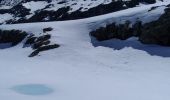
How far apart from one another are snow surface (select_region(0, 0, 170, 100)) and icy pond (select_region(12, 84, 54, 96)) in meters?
0.34

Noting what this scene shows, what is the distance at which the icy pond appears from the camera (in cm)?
2036

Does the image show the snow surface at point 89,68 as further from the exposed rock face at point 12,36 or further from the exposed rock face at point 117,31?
the exposed rock face at point 12,36

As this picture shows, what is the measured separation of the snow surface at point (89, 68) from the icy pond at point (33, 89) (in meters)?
0.34

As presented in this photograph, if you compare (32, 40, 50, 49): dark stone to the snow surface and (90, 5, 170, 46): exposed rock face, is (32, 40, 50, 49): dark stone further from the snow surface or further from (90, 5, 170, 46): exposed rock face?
(90, 5, 170, 46): exposed rock face

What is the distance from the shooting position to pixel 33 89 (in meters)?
21.4

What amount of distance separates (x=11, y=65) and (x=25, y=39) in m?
11.6

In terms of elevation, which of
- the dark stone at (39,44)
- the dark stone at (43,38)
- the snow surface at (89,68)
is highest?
the dark stone at (43,38)

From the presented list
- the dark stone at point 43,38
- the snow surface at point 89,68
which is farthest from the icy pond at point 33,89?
the dark stone at point 43,38

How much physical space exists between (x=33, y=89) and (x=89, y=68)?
24.4ft

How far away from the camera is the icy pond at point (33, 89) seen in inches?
802

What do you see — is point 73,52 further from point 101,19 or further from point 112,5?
point 112,5

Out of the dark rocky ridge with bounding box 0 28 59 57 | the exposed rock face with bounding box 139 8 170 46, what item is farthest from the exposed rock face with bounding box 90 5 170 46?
the dark rocky ridge with bounding box 0 28 59 57

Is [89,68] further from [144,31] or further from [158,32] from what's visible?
[158,32]

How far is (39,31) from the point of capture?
4172cm
